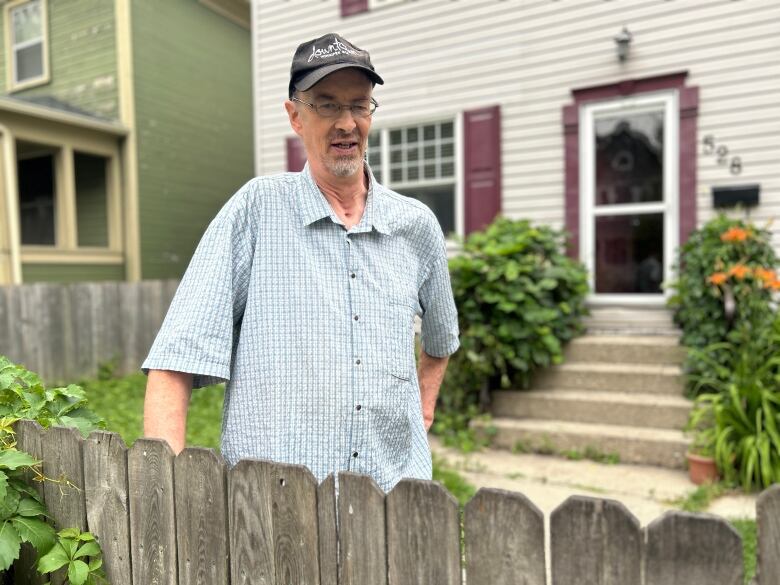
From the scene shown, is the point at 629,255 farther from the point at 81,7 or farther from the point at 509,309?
the point at 81,7

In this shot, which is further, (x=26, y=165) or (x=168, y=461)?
(x=26, y=165)

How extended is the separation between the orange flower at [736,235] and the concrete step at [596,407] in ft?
4.46

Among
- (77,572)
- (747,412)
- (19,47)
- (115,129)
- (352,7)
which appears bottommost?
(747,412)

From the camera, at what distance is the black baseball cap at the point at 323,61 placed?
4.88 feet

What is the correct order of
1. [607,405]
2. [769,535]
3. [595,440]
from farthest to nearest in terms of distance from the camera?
[607,405] → [595,440] → [769,535]

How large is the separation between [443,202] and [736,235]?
3224 millimetres

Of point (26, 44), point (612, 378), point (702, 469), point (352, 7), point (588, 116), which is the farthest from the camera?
point (26, 44)

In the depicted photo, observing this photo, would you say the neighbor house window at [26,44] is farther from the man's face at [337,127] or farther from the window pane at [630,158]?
the man's face at [337,127]

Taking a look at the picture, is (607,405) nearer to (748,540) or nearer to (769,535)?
(748,540)

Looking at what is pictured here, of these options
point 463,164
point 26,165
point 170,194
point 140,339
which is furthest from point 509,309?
point 26,165

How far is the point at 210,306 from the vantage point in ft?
4.72

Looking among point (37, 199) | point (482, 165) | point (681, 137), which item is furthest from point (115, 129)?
point (681, 137)

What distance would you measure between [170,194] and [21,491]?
11.0 metres

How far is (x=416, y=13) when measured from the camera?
7434 mm
